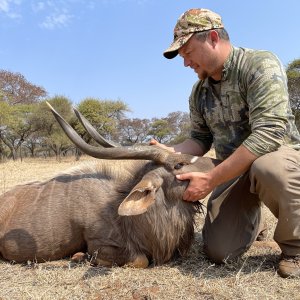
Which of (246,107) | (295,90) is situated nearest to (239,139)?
(246,107)

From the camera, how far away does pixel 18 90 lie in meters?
42.5

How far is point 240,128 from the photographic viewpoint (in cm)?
400

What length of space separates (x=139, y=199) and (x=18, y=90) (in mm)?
41458

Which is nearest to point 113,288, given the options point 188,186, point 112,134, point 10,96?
point 188,186

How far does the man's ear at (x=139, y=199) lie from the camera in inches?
135

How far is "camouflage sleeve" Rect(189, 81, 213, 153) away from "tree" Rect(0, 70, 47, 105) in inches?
1481

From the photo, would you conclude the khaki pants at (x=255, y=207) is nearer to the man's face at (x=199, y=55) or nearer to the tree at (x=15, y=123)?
the man's face at (x=199, y=55)

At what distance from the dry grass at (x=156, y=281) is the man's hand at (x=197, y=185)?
2.01ft

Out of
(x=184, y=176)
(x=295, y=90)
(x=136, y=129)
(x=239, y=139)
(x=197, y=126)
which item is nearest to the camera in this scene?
(x=184, y=176)

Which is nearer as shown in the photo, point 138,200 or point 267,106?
point 267,106

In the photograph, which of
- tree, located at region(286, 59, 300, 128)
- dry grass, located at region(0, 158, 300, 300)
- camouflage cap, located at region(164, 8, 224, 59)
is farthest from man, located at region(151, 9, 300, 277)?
tree, located at region(286, 59, 300, 128)

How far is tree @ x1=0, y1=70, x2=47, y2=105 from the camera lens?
4088cm

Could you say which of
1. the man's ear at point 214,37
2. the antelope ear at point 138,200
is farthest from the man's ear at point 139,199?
the man's ear at point 214,37

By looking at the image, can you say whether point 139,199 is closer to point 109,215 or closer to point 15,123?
point 109,215
